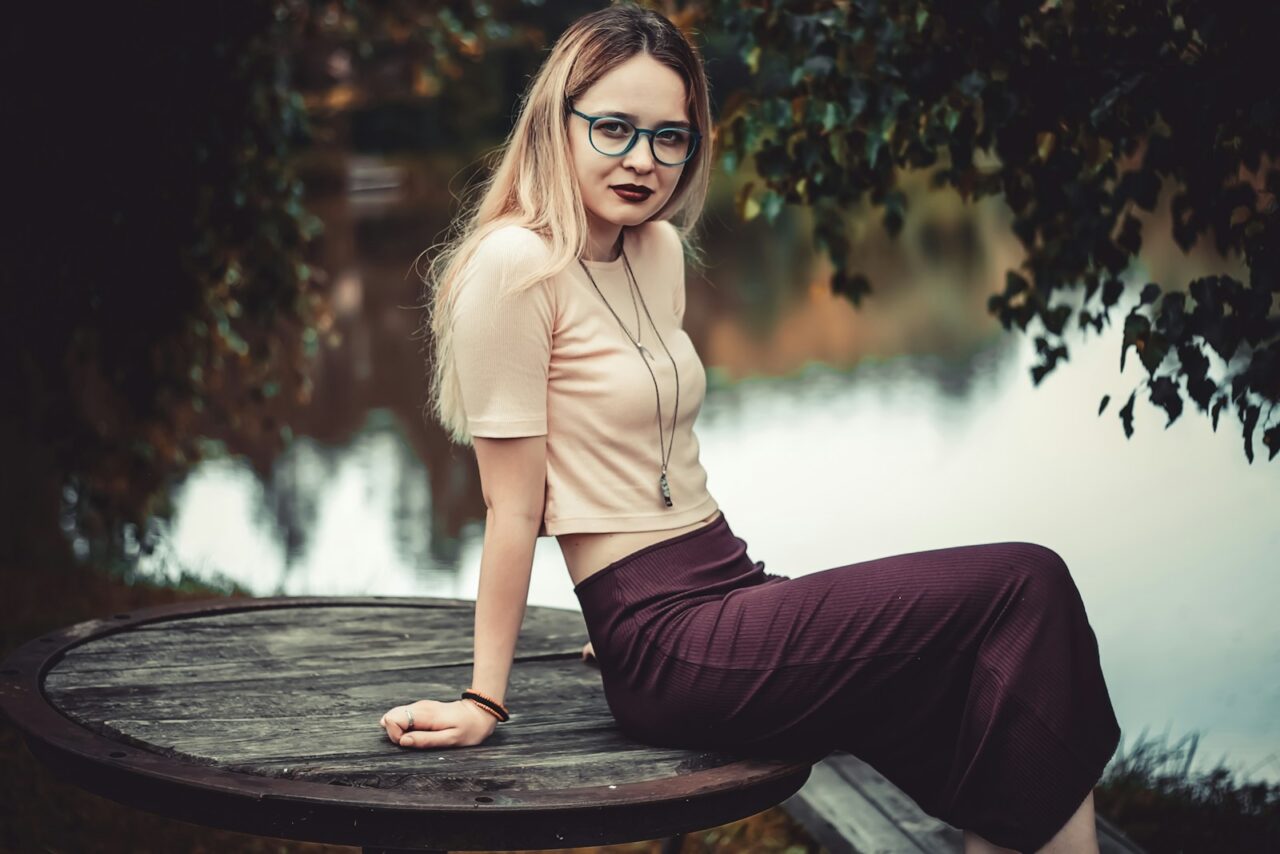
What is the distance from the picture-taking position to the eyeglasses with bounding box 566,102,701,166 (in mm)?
2199

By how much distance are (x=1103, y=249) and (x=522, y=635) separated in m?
1.34

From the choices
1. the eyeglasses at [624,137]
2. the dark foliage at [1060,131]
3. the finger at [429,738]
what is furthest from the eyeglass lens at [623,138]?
the finger at [429,738]

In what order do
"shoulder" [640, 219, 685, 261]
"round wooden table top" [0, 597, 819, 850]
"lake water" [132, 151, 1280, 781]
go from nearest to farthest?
"round wooden table top" [0, 597, 819, 850]
"shoulder" [640, 219, 685, 261]
"lake water" [132, 151, 1280, 781]

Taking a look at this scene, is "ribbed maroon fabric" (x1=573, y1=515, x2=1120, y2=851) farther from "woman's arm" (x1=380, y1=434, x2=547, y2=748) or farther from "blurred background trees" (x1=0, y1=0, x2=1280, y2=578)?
"blurred background trees" (x1=0, y1=0, x2=1280, y2=578)

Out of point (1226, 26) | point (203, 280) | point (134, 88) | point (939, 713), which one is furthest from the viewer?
point (203, 280)

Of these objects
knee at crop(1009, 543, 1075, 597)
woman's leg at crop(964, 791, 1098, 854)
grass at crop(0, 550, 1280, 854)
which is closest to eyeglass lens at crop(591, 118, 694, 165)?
knee at crop(1009, 543, 1075, 597)

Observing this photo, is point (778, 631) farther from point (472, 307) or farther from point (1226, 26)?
point (1226, 26)

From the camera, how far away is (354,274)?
47.9 feet

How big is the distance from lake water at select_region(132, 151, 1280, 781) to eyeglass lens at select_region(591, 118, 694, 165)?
0.86 meters

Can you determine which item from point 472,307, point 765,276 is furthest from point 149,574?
point 765,276

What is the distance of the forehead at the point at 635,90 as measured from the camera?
2.19 meters

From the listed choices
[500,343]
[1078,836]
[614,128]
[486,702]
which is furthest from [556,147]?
[1078,836]

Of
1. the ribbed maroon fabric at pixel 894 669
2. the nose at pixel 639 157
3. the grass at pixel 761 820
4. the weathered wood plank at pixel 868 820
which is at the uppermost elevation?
the nose at pixel 639 157

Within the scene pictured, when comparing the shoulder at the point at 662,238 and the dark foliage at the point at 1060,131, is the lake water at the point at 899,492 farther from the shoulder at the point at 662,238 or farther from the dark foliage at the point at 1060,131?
the shoulder at the point at 662,238
